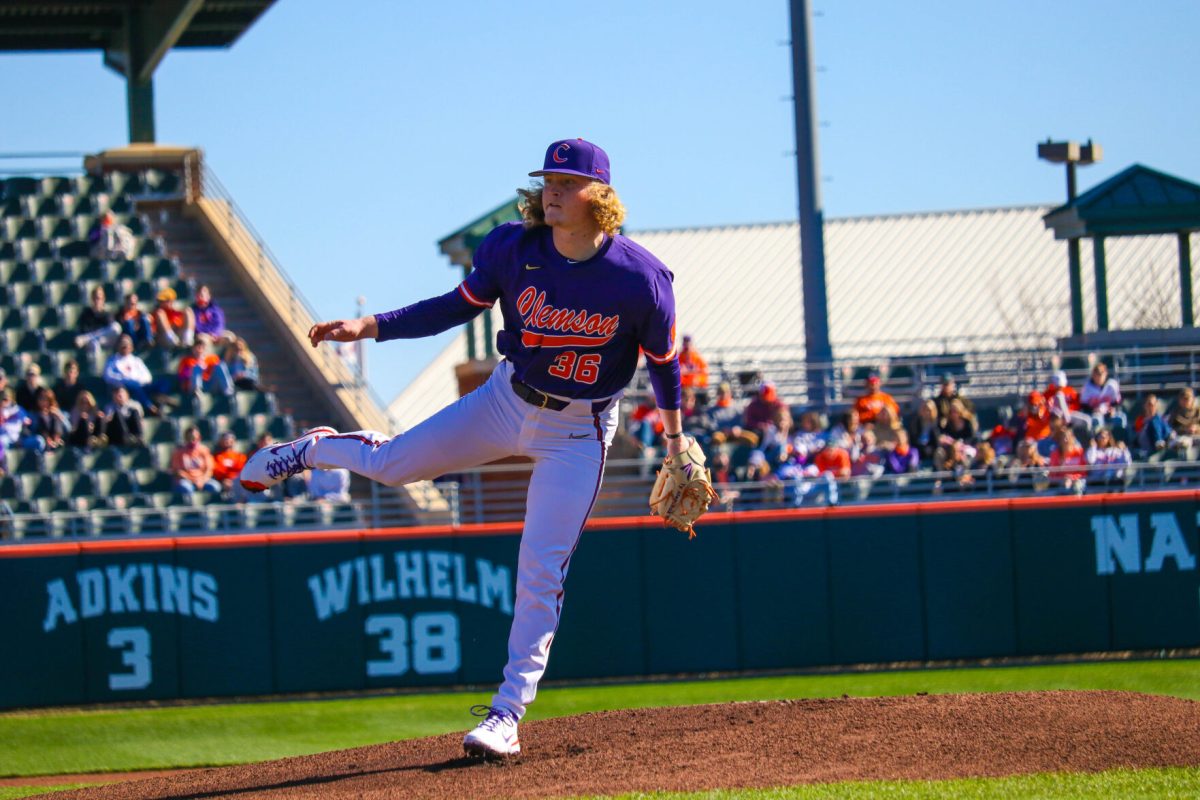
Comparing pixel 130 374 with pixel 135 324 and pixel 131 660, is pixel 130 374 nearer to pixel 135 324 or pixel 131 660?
pixel 135 324

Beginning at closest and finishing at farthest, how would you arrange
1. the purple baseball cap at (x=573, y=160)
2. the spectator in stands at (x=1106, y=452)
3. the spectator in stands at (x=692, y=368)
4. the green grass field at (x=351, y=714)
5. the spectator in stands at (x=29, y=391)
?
the purple baseball cap at (x=573, y=160), the green grass field at (x=351, y=714), the spectator in stands at (x=1106, y=452), the spectator in stands at (x=29, y=391), the spectator in stands at (x=692, y=368)

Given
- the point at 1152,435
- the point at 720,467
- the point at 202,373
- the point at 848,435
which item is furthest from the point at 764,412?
the point at 202,373

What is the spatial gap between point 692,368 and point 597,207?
11.0 metres

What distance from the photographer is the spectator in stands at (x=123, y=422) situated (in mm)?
16281

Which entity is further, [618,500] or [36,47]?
[36,47]

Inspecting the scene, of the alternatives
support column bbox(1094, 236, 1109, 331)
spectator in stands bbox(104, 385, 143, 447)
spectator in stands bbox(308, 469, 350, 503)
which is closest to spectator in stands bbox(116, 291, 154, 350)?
spectator in stands bbox(104, 385, 143, 447)

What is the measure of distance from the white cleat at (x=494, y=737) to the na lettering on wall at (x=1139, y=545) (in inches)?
264

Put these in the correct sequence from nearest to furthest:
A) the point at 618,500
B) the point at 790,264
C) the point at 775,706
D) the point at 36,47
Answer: the point at 775,706 < the point at 618,500 < the point at 36,47 < the point at 790,264

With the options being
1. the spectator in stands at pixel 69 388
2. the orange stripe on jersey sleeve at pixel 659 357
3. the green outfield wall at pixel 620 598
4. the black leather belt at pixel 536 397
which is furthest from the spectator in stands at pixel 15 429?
the orange stripe on jersey sleeve at pixel 659 357

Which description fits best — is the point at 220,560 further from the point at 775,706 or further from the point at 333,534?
the point at 775,706

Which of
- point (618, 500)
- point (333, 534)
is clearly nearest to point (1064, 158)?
point (618, 500)

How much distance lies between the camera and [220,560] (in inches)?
451

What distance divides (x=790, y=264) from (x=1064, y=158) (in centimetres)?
1706

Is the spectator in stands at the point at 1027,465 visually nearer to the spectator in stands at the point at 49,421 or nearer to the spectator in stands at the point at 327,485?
the spectator in stands at the point at 327,485
